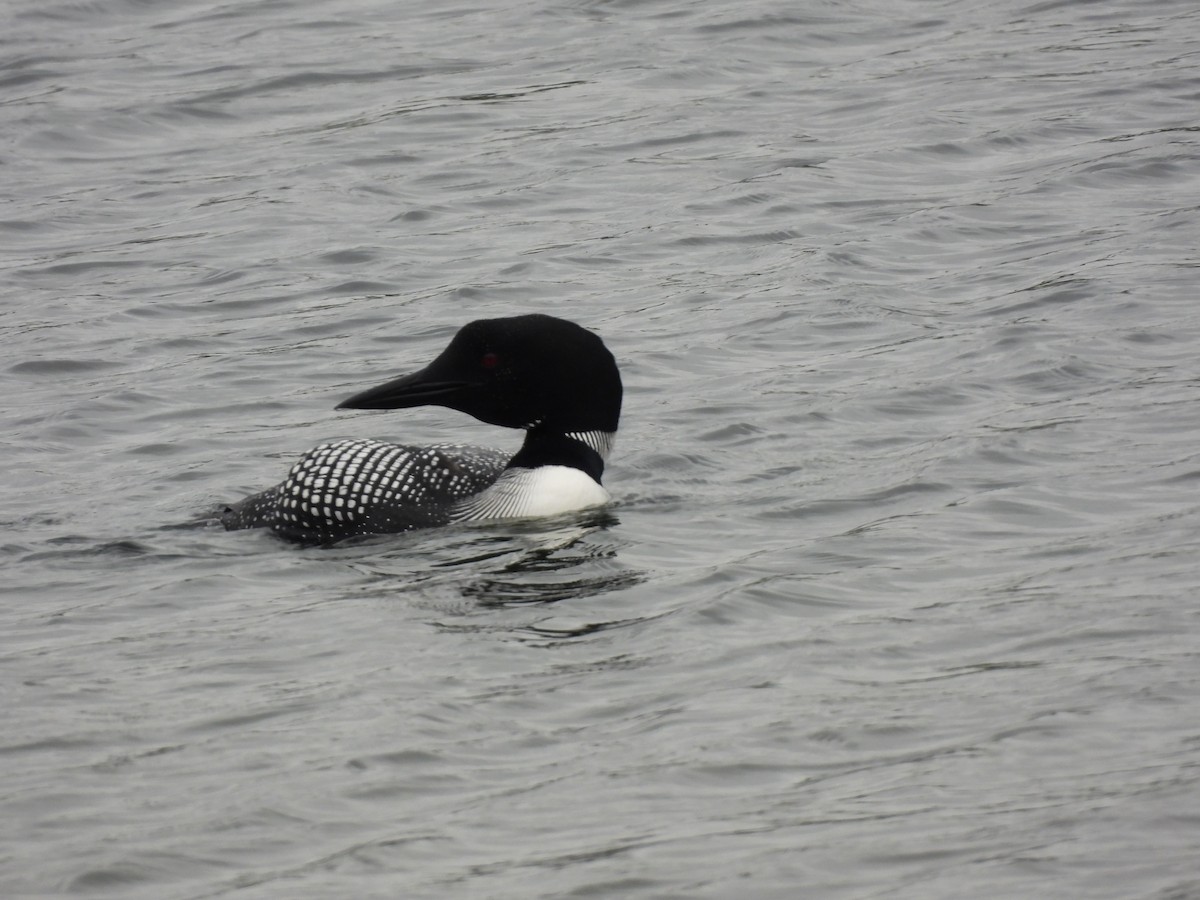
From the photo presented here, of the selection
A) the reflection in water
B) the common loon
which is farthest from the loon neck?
the reflection in water

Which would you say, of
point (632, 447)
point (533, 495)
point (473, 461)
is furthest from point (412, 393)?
point (632, 447)

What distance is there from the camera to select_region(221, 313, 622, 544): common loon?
17.8 feet

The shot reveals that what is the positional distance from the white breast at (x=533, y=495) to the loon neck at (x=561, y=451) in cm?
2

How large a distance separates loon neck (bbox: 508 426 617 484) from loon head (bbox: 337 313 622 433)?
30 millimetres

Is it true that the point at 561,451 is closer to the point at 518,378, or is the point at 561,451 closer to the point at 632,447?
the point at 518,378

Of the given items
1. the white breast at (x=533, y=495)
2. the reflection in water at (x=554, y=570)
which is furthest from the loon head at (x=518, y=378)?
the reflection in water at (x=554, y=570)

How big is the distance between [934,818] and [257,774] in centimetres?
130

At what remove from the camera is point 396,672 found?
4.27 meters

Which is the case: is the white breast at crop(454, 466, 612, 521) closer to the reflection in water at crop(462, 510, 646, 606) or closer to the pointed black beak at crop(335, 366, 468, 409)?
the reflection in water at crop(462, 510, 646, 606)

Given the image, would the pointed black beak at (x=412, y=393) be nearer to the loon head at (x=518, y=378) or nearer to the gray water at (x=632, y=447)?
the loon head at (x=518, y=378)

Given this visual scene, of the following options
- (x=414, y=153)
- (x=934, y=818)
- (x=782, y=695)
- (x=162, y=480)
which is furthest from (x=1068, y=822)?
(x=414, y=153)

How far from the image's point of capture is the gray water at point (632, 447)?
11.6ft

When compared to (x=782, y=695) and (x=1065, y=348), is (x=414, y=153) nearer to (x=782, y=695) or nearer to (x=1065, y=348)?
(x=1065, y=348)

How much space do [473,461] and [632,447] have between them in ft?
2.26
